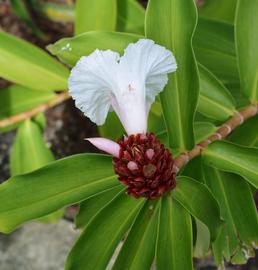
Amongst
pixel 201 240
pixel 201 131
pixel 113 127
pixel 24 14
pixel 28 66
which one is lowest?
pixel 201 240

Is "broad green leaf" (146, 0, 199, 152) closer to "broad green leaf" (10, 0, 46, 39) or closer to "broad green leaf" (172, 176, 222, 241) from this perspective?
"broad green leaf" (172, 176, 222, 241)

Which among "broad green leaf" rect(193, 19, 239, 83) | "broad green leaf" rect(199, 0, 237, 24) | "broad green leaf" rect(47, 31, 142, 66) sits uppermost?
"broad green leaf" rect(199, 0, 237, 24)

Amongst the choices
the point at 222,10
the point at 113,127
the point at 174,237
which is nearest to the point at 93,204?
the point at 174,237

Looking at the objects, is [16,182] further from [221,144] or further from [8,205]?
[221,144]

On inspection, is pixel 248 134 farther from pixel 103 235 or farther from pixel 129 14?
pixel 129 14

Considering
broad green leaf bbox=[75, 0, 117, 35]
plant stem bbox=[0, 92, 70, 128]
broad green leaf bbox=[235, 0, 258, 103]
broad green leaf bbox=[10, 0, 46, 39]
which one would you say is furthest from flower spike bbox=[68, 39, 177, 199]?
broad green leaf bbox=[10, 0, 46, 39]

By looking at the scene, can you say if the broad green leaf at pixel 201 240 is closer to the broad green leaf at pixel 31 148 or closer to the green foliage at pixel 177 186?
the green foliage at pixel 177 186

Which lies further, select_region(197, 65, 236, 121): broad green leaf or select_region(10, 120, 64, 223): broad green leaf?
select_region(10, 120, 64, 223): broad green leaf

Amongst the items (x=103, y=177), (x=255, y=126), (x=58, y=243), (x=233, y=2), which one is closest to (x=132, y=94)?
(x=103, y=177)
